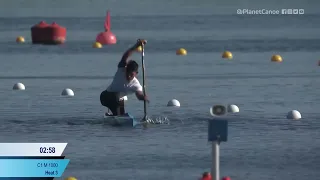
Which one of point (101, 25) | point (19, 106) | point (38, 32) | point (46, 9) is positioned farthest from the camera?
point (46, 9)

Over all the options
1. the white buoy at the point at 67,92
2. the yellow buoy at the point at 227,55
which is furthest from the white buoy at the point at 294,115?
the yellow buoy at the point at 227,55

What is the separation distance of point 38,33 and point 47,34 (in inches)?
11.9

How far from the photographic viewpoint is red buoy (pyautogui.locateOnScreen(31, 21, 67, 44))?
110 feet

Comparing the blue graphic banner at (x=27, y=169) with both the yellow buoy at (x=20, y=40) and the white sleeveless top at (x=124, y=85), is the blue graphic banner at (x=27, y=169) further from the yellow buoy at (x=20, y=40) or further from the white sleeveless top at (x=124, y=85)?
the yellow buoy at (x=20, y=40)

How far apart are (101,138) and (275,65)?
39.1 feet

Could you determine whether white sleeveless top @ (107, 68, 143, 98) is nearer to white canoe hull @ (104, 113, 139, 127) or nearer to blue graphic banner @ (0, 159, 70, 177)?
white canoe hull @ (104, 113, 139, 127)

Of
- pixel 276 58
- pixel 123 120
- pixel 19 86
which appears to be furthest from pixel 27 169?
pixel 276 58

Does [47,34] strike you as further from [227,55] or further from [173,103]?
[173,103]

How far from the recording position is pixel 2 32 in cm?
4219

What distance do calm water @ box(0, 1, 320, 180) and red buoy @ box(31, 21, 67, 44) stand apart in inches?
14.8

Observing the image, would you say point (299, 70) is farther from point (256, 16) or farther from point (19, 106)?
point (256, 16)

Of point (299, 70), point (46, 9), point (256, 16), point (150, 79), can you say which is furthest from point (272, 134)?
point (46, 9)

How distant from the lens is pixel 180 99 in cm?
2139

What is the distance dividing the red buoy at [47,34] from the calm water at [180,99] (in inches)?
14.8
